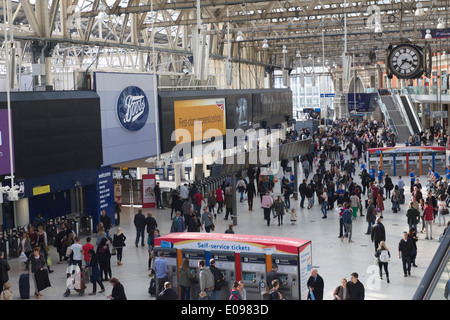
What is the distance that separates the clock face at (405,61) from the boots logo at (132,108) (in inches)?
343

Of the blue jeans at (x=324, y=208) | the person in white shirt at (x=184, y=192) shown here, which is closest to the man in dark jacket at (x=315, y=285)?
the blue jeans at (x=324, y=208)

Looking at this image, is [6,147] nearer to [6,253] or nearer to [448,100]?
[6,253]

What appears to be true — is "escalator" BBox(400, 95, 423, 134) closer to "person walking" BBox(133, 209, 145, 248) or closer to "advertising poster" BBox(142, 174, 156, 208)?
"advertising poster" BBox(142, 174, 156, 208)

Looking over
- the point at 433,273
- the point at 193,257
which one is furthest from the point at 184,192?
the point at 433,273

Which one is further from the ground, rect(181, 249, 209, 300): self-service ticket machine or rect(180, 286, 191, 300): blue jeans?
rect(181, 249, 209, 300): self-service ticket machine

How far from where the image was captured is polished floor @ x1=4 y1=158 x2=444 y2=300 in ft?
42.8

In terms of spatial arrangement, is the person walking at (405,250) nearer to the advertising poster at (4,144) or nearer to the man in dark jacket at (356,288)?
the man in dark jacket at (356,288)

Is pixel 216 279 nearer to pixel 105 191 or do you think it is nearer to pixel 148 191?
pixel 105 191

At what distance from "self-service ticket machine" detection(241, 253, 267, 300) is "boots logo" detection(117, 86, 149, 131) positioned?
32.3ft

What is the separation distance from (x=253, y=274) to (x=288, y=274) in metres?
0.74

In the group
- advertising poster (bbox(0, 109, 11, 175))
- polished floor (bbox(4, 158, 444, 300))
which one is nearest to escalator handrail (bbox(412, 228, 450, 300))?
polished floor (bbox(4, 158, 444, 300))
